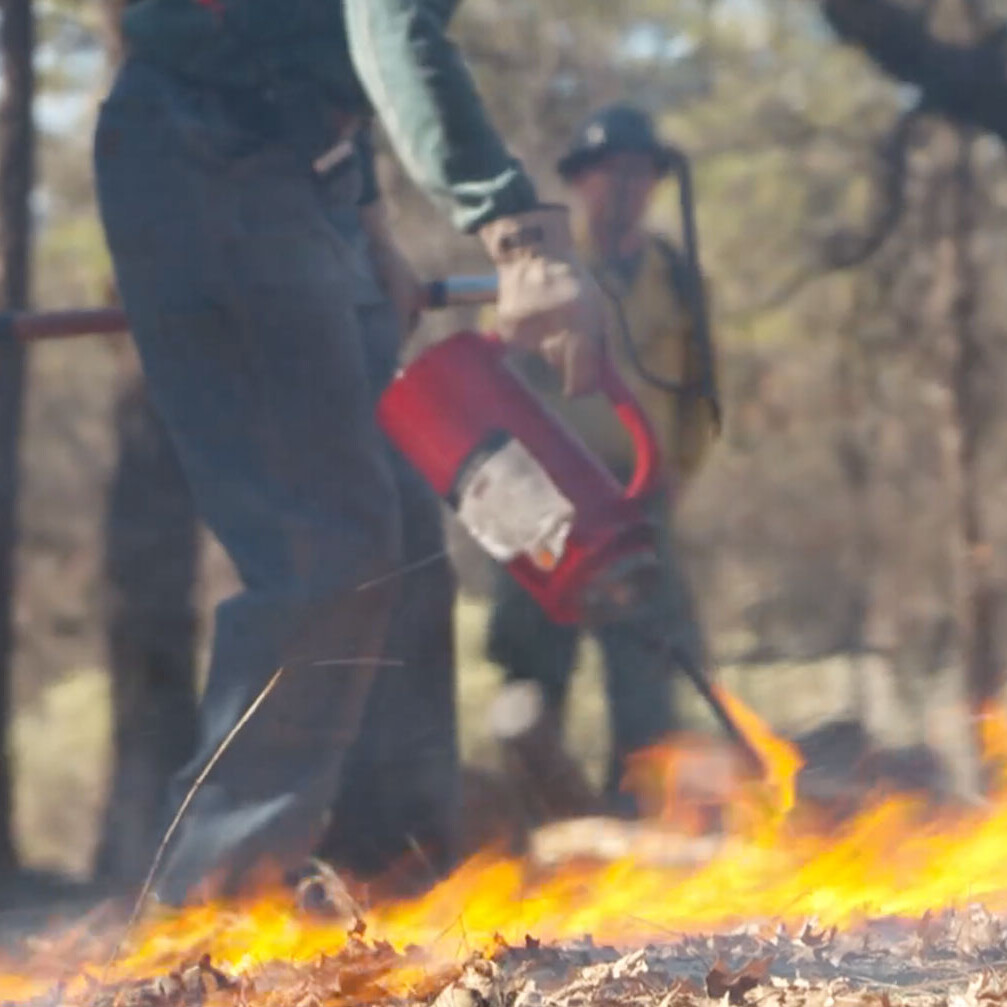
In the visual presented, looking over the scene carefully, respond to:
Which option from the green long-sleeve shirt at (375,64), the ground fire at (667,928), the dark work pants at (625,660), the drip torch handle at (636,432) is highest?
the green long-sleeve shirt at (375,64)

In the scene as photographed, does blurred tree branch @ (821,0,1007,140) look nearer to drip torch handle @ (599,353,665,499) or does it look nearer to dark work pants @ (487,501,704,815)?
drip torch handle @ (599,353,665,499)

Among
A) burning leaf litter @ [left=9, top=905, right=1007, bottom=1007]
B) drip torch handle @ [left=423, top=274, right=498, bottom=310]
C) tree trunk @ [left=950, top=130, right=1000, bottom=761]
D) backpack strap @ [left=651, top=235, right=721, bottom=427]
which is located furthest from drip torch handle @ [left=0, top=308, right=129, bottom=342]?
tree trunk @ [left=950, top=130, right=1000, bottom=761]

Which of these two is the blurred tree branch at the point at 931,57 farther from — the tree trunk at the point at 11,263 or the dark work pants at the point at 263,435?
the tree trunk at the point at 11,263

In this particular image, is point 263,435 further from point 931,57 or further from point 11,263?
point 931,57

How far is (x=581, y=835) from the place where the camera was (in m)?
3.82

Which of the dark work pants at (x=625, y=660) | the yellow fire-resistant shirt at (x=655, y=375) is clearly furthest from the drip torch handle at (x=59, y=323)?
the dark work pants at (x=625, y=660)

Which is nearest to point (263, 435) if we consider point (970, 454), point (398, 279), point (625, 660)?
point (398, 279)

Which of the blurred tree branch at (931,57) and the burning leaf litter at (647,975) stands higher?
the blurred tree branch at (931,57)

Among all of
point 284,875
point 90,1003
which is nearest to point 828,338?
point 284,875

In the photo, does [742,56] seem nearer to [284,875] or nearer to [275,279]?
[275,279]

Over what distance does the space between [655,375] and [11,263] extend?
3.97 ft

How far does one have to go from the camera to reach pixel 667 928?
3.62m

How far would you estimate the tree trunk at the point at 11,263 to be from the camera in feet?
11.9

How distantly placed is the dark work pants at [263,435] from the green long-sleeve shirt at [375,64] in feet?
0.24
